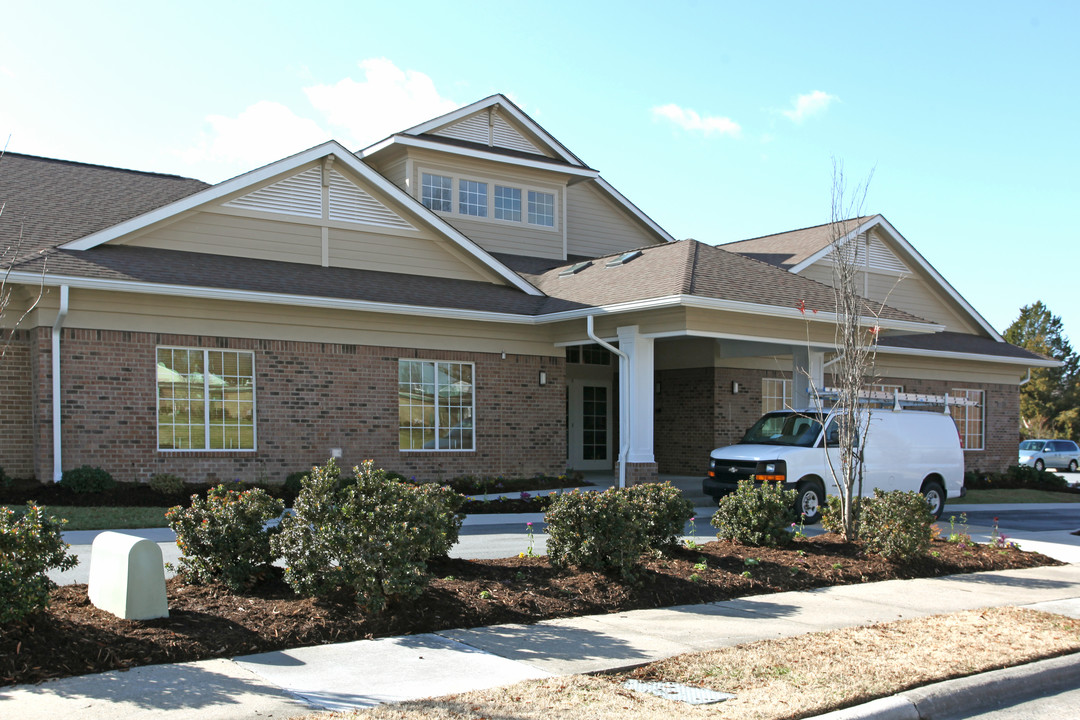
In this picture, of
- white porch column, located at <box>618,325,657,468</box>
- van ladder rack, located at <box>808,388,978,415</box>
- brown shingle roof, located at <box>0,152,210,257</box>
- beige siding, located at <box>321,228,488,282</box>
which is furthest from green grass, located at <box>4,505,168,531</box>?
van ladder rack, located at <box>808,388,978,415</box>

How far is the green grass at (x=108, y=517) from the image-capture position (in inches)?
493

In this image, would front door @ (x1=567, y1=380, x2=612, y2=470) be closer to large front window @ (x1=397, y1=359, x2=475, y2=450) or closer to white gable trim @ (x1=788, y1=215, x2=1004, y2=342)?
large front window @ (x1=397, y1=359, x2=475, y2=450)

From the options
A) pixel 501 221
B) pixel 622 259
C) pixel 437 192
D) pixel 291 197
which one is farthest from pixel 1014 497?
pixel 291 197

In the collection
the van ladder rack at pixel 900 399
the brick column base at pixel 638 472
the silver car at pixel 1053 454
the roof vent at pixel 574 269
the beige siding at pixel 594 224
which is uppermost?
the beige siding at pixel 594 224

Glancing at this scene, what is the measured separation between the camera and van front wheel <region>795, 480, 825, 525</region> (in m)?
15.4

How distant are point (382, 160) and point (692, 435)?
1002 centimetres

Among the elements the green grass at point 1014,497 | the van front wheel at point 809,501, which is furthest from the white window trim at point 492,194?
the green grass at point 1014,497

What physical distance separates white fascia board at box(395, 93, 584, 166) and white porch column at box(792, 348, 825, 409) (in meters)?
8.14

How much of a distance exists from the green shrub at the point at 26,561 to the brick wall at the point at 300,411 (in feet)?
27.6

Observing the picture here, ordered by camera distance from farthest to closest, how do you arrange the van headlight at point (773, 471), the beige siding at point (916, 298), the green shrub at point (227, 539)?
the beige siding at point (916, 298), the van headlight at point (773, 471), the green shrub at point (227, 539)

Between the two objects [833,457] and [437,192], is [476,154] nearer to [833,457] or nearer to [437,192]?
[437,192]

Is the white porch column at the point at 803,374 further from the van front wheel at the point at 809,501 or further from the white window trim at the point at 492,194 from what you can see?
the white window trim at the point at 492,194

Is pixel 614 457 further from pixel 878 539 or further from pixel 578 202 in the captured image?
pixel 878 539

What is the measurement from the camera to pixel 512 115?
23969 mm
